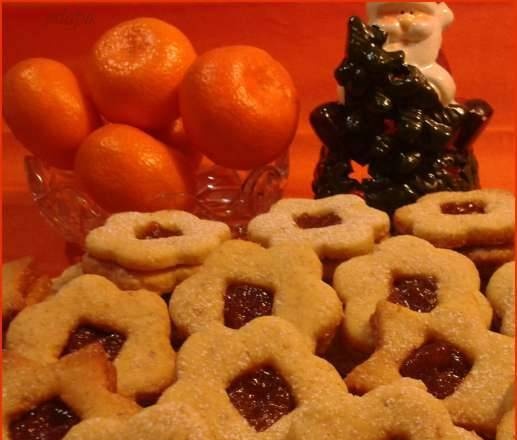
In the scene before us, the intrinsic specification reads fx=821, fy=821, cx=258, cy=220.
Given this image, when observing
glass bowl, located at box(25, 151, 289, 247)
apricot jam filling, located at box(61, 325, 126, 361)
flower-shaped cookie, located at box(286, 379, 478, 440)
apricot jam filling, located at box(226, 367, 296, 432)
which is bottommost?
glass bowl, located at box(25, 151, 289, 247)

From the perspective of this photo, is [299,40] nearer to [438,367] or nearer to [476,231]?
[476,231]

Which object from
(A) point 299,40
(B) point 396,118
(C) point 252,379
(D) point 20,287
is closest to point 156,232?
(D) point 20,287

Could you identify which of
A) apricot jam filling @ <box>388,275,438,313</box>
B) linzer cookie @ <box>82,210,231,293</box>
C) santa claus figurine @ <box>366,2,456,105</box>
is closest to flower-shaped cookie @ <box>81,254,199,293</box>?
linzer cookie @ <box>82,210,231,293</box>

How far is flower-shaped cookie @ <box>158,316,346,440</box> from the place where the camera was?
2.12 ft

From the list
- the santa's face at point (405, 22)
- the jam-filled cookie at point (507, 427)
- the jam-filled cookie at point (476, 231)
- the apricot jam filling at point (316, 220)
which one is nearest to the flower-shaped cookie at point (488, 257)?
the jam-filled cookie at point (476, 231)

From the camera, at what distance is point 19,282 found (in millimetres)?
838

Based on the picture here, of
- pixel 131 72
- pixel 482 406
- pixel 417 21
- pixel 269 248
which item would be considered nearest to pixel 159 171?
pixel 131 72

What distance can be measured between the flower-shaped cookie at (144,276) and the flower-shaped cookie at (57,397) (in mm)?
154

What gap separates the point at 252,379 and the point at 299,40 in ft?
3.35

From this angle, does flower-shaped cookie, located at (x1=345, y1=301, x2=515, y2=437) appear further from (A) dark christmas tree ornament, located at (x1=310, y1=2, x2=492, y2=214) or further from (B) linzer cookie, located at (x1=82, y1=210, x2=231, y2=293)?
(A) dark christmas tree ornament, located at (x1=310, y1=2, x2=492, y2=214)

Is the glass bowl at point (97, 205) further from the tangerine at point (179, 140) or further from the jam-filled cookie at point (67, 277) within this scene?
the jam-filled cookie at point (67, 277)

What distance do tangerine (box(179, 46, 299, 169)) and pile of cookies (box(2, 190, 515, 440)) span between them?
175mm

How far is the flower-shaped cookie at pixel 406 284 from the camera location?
763 millimetres

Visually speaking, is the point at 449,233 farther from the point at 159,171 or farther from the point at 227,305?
the point at 159,171
